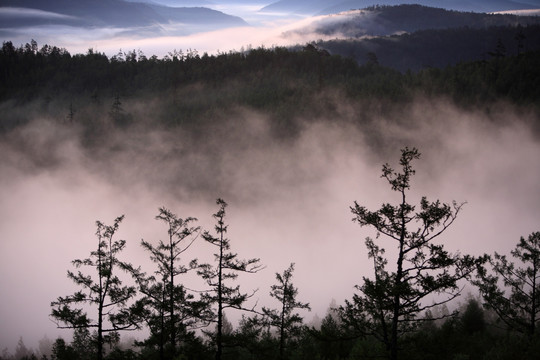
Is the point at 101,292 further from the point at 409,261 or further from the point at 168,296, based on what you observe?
the point at 409,261

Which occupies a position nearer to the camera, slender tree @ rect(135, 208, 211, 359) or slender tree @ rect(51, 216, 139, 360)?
slender tree @ rect(51, 216, 139, 360)

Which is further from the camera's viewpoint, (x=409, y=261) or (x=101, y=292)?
(x=101, y=292)

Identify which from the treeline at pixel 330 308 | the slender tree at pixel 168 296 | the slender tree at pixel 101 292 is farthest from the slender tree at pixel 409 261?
the slender tree at pixel 101 292

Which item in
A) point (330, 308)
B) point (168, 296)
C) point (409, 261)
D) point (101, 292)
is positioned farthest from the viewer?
point (168, 296)

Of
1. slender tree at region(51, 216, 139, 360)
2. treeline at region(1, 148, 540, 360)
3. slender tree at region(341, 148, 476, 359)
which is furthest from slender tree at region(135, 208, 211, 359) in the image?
slender tree at region(341, 148, 476, 359)

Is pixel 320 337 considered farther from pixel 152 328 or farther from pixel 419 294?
pixel 152 328

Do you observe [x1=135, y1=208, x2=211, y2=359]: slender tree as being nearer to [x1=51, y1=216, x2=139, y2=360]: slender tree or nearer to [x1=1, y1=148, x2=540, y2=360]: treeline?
[x1=1, y1=148, x2=540, y2=360]: treeline

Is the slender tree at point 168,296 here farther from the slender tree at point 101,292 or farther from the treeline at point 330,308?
the slender tree at point 101,292

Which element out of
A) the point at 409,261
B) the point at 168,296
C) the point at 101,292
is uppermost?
the point at 409,261

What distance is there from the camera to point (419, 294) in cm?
1239

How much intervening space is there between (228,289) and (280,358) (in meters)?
7.90

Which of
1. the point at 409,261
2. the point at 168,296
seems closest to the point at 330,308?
the point at 409,261

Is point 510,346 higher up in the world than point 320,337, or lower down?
lower down

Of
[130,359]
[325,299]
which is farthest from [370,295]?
[325,299]
